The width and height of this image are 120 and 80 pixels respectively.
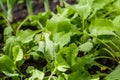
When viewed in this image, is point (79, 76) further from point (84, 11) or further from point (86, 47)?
point (84, 11)

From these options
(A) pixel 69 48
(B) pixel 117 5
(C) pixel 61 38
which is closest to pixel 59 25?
(C) pixel 61 38

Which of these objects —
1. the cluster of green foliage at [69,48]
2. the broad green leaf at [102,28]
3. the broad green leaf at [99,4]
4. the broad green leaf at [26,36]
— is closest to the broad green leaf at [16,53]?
the cluster of green foliage at [69,48]

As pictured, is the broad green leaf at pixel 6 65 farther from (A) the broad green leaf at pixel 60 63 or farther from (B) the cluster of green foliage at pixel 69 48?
(A) the broad green leaf at pixel 60 63

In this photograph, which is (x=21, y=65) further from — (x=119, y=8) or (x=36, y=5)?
(x=36, y=5)

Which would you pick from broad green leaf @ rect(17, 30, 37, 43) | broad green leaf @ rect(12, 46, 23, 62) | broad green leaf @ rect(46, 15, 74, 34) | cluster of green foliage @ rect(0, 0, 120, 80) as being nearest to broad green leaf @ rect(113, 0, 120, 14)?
cluster of green foliage @ rect(0, 0, 120, 80)

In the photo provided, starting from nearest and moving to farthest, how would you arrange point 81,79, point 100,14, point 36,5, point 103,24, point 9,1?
point 81,79 < point 103,24 < point 100,14 < point 9,1 < point 36,5

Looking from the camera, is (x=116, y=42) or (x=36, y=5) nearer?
(x=116, y=42)

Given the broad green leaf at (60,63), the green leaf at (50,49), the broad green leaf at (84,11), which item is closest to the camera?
the broad green leaf at (60,63)

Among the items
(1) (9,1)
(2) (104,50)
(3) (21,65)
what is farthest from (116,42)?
(1) (9,1)
